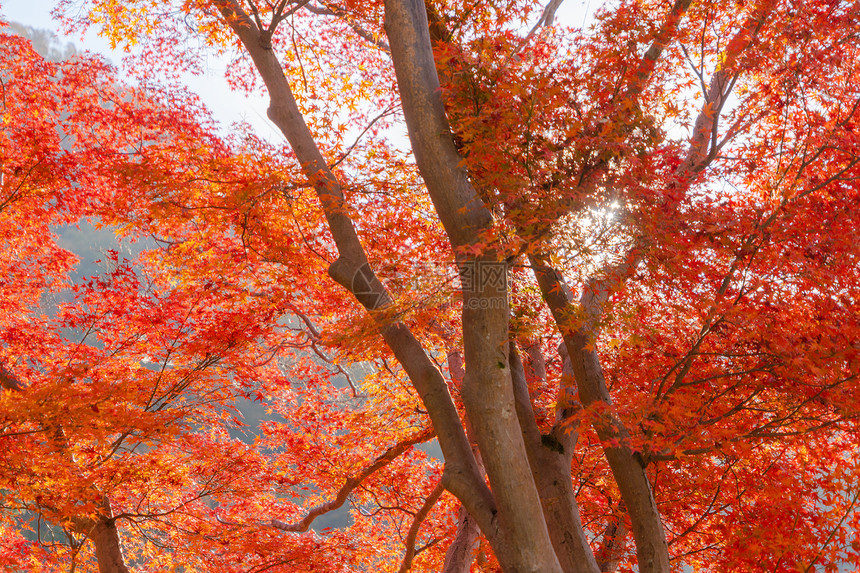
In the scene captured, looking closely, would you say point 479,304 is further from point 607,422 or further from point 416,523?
point 416,523

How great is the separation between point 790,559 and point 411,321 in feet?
13.6

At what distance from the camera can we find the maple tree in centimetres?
358

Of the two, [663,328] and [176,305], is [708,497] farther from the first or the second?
[176,305]

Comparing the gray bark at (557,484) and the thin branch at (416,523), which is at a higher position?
the thin branch at (416,523)

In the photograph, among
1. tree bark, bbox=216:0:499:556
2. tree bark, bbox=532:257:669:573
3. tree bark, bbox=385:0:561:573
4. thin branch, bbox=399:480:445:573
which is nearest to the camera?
tree bark, bbox=385:0:561:573

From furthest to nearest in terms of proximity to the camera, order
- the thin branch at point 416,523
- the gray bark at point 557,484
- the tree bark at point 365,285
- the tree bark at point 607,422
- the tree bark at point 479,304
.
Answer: the thin branch at point 416,523
the gray bark at point 557,484
the tree bark at point 607,422
the tree bark at point 365,285
the tree bark at point 479,304

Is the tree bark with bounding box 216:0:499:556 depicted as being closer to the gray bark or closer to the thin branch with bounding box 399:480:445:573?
the gray bark

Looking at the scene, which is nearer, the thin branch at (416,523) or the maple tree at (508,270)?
the maple tree at (508,270)

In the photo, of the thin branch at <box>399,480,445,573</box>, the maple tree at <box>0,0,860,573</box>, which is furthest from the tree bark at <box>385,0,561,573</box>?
the thin branch at <box>399,480,445,573</box>

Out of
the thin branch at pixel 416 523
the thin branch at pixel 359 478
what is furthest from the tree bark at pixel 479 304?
the thin branch at pixel 416 523

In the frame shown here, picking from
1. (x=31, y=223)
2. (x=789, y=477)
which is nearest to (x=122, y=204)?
(x=31, y=223)

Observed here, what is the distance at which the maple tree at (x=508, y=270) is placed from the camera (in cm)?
358

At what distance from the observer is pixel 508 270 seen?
3904mm

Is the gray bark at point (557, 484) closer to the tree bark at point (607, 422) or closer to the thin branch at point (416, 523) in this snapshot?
the tree bark at point (607, 422)
